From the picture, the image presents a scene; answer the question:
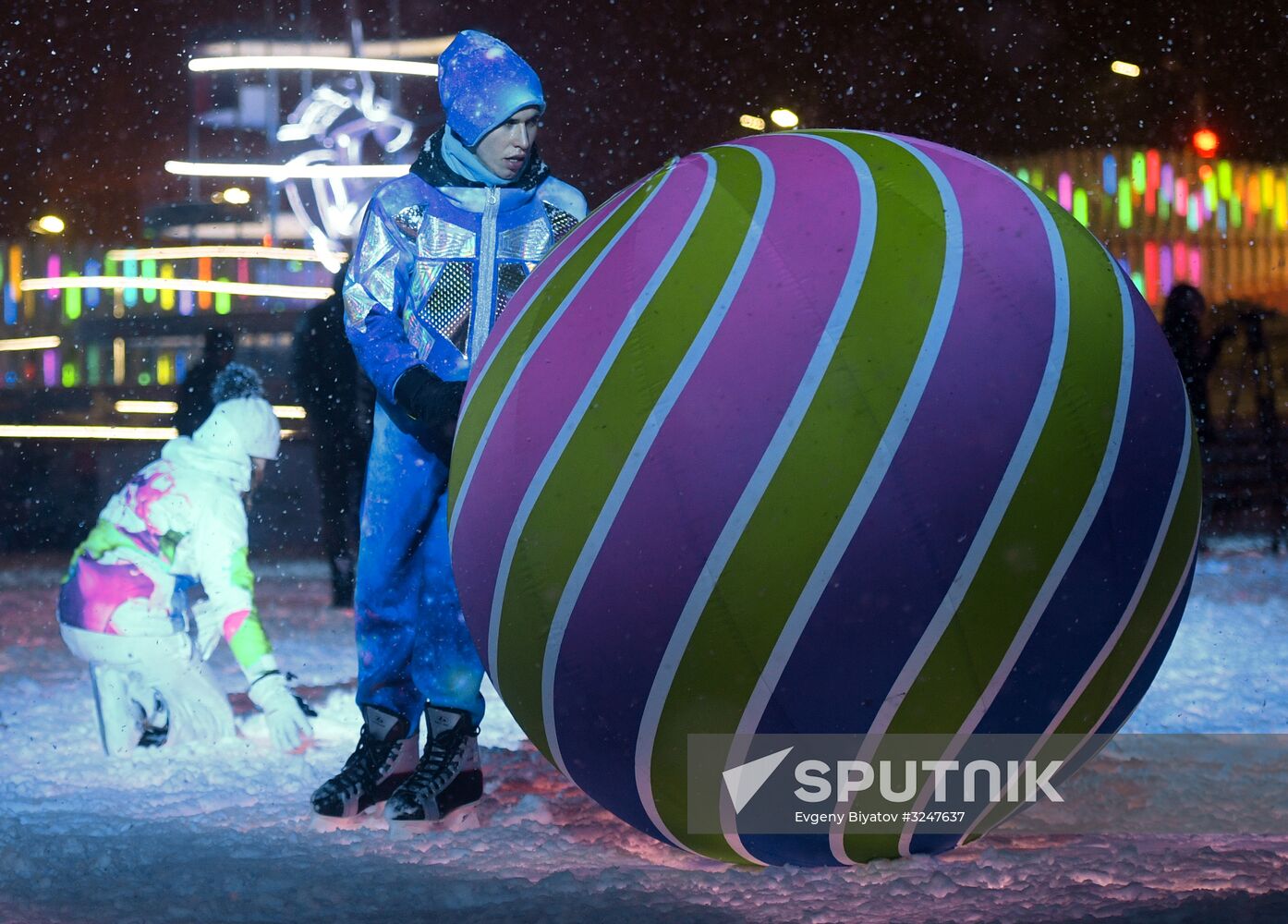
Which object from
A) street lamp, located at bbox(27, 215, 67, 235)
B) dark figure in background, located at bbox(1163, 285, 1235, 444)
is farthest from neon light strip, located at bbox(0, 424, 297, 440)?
dark figure in background, located at bbox(1163, 285, 1235, 444)

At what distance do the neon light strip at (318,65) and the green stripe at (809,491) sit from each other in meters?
2.70

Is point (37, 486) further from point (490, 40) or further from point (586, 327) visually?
point (586, 327)

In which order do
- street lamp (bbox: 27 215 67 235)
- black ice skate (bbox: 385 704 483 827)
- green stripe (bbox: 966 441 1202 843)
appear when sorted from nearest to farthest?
green stripe (bbox: 966 441 1202 843)
black ice skate (bbox: 385 704 483 827)
street lamp (bbox: 27 215 67 235)

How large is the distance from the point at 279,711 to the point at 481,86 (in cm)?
157

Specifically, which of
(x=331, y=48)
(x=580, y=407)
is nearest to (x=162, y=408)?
(x=331, y=48)

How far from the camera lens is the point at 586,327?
1841 millimetres

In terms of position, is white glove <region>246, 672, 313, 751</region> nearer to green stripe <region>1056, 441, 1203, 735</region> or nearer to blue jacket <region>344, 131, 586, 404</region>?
blue jacket <region>344, 131, 586, 404</region>

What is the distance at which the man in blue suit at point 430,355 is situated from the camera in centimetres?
253

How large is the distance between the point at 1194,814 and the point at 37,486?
449 centimetres

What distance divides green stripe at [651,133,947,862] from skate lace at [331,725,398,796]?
3.32 feet

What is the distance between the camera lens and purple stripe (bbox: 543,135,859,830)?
1.67m

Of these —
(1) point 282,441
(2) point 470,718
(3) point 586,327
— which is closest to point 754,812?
(3) point 586,327

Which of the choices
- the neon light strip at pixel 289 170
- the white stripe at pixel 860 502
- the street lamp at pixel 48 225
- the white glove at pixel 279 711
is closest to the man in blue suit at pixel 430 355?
the white glove at pixel 279 711

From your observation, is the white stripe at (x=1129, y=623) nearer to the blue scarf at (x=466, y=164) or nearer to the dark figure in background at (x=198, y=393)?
the blue scarf at (x=466, y=164)
